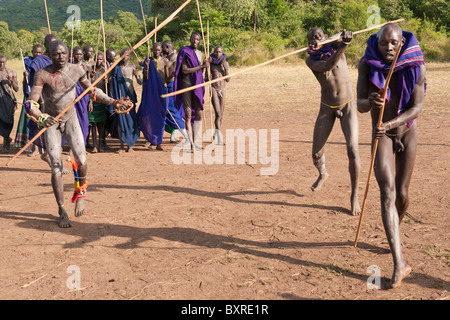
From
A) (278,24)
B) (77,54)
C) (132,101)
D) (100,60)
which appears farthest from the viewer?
(278,24)

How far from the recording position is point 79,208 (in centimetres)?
591

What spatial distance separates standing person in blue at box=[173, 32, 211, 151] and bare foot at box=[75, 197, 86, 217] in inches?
133

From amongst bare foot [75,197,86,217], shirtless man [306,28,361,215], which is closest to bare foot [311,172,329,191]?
shirtless man [306,28,361,215]

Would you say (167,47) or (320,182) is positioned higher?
(167,47)

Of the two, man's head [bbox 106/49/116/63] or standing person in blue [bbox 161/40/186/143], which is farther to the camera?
standing person in blue [bbox 161/40/186/143]

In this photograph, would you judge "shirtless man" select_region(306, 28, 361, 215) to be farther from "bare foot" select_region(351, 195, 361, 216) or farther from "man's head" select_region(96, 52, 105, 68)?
"man's head" select_region(96, 52, 105, 68)

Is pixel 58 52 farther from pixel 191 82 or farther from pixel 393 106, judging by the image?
pixel 191 82

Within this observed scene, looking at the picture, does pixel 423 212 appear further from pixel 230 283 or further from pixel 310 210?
pixel 230 283

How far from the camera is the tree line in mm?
27531

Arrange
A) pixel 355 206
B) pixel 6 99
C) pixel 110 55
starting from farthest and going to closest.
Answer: pixel 6 99
pixel 110 55
pixel 355 206

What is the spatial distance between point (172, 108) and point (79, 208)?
450 centimetres

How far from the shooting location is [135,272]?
4.34 meters

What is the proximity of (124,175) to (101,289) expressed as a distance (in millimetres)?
3848

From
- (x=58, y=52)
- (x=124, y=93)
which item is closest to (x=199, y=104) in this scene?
(x=124, y=93)
